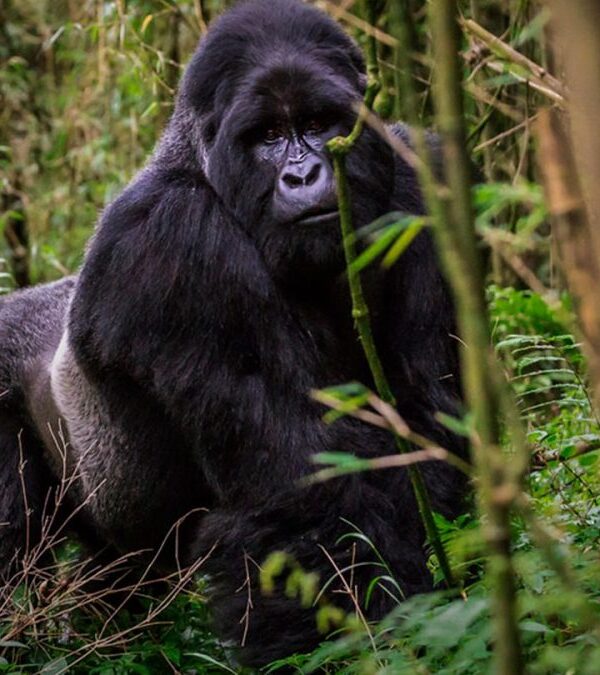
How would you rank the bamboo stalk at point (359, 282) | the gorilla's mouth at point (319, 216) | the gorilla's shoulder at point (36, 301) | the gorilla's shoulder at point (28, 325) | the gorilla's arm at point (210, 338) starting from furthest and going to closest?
the gorilla's shoulder at point (36, 301)
the gorilla's shoulder at point (28, 325)
the gorilla's arm at point (210, 338)
the gorilla's mouth at point (319, 216)
the bamboo stalk at point (359, 282)

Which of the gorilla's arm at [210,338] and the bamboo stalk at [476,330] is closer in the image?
the bamboo stalk at [476,330]

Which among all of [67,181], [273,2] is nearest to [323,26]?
[273,2]

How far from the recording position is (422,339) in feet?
11.7

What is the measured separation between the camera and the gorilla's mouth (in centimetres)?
322

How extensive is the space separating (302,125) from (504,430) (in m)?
1.28

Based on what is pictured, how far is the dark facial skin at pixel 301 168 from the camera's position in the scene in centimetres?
322

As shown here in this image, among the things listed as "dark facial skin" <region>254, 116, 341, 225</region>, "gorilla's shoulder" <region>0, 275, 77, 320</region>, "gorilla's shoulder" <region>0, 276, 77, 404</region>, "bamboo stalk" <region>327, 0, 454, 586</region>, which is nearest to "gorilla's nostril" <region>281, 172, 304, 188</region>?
"dark facial skin" <region>254, 116, 341, 225</region>

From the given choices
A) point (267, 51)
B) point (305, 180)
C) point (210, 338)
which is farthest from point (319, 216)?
point (267, 51)

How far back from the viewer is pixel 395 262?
3.66 metres

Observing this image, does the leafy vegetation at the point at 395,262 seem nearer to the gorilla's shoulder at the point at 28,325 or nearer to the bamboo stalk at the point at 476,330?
the bamboo stalk at the point at 476,330

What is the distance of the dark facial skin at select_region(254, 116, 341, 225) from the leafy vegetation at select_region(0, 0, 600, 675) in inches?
6.5

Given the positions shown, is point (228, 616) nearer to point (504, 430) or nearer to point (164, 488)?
point (164, 488)

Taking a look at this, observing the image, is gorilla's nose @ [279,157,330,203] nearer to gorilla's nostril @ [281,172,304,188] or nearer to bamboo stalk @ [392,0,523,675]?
gorilla's nostril @ [281,172,304,188]

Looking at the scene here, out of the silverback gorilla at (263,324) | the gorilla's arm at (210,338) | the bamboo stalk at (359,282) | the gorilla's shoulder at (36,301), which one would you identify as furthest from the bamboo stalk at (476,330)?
the gorilla's shoulder at (36,301)
